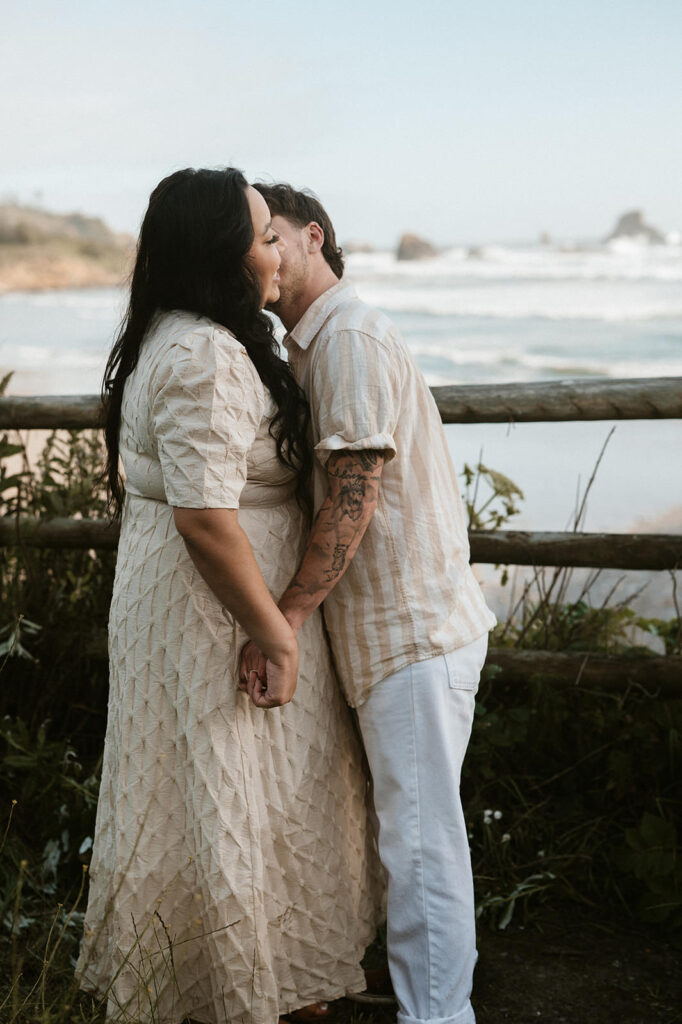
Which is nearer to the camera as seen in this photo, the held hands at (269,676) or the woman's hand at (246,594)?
the woman's hand at (246,594)

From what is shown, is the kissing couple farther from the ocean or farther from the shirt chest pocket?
the ocean

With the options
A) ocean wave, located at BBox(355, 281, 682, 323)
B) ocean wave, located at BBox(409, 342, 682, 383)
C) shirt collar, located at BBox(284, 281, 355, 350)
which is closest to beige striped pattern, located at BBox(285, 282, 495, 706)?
shirt collar, located at BBox(284, 281, 355, 350)

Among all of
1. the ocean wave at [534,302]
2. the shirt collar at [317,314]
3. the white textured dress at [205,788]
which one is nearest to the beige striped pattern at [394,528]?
the shirt collar at [317,314]

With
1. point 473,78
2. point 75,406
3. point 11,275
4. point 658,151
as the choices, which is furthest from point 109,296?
point 75,406

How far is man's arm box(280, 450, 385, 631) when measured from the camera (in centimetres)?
190

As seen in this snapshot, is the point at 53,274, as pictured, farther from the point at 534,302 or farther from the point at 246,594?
the point at 246,594

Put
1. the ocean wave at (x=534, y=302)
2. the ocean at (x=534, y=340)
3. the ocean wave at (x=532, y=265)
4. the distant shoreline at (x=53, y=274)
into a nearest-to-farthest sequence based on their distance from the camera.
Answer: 1. the ocean at (x=534, y=340)
2. the ocean wave at (x=534, y=302)
3. the ocean wave at (x=532, y=265)
4. the distant shoreline at (x=53, y=274)

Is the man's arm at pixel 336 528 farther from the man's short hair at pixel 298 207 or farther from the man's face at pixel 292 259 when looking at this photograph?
the man's short hair at pixel 298 207

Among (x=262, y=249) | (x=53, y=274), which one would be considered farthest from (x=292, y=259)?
(x=53, y=274)

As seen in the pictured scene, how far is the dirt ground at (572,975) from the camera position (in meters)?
2.36

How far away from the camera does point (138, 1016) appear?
1935mm

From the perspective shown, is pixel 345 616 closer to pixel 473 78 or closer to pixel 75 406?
pixel 75 406

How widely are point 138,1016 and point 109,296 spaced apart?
111 ft

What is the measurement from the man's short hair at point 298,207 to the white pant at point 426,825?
101 centimetres
